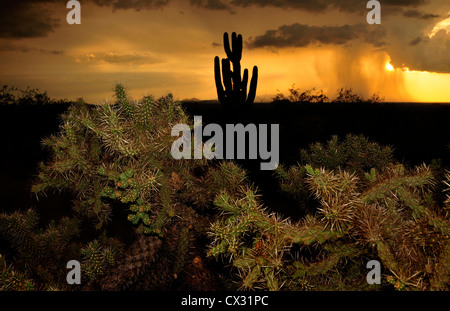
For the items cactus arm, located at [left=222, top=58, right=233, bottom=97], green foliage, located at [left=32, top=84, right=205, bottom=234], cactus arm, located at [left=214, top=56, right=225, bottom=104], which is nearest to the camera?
green foliage, located at [left=32, top=84, right=205, bottom=234]

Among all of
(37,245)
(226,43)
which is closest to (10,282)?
(37,245)

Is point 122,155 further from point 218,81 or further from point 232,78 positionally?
point 218,81

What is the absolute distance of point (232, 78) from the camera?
8391mm

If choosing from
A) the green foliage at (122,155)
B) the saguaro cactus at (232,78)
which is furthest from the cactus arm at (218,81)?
the green foliage at (122,155)

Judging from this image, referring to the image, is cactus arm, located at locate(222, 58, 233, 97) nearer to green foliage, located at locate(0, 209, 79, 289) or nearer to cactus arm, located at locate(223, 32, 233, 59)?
cactus arm, located at locate(223, 32, 233, 59)

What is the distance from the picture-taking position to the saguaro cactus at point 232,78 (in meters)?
8.33

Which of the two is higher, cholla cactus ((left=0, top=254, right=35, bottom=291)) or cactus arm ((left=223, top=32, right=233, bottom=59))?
cactus arm ((left=223, top=32, right=233, bottom=59))

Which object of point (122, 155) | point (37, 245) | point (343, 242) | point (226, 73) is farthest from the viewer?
point (226, 73)

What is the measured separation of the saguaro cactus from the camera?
328 inches

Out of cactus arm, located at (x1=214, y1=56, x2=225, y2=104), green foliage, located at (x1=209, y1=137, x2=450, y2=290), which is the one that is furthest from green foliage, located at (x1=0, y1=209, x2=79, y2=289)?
cactus arm, located at (x1=214, y1=56, x2=225, y2=104)

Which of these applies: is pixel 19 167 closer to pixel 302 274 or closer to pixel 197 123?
pixel 197 123

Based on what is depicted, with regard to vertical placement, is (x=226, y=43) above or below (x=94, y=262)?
above

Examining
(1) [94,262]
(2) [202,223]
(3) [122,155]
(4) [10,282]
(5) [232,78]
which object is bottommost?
(1) [94,262]

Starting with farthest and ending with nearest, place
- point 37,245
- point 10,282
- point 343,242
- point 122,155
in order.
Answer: point 37,245
point 122,155
point 343,242
point 10,282
